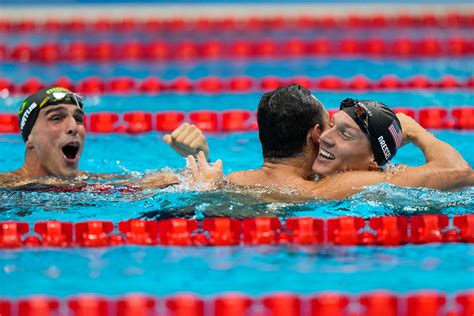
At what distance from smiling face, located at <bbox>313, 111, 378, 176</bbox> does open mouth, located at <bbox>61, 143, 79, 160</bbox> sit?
134cm

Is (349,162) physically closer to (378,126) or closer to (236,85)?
(378,126)

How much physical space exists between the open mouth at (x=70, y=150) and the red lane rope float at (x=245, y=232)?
818 mm

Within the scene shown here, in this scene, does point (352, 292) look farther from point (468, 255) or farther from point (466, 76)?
point (466, 76)

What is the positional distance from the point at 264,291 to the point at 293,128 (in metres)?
1.06

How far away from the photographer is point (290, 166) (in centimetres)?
451

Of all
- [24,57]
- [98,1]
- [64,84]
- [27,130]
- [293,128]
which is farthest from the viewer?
[98,1]

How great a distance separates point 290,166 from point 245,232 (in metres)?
0.52

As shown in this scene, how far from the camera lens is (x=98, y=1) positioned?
11.1 metres

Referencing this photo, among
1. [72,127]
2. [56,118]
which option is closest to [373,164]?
[72,127]

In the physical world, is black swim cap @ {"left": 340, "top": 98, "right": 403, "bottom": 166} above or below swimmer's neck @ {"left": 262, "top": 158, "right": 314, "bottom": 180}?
above

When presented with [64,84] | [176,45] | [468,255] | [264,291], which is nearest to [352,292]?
[264,291]

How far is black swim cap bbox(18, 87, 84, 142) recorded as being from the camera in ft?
16.3

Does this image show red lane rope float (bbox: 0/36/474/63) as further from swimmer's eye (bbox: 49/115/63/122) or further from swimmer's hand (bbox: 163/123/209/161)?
swimmer's hand (bbox: 163/123/209/161)

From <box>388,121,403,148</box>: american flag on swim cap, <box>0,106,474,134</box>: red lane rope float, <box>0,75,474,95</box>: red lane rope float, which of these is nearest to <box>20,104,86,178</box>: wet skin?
<box>388,121,403,148</box>: american flag on swim cap
